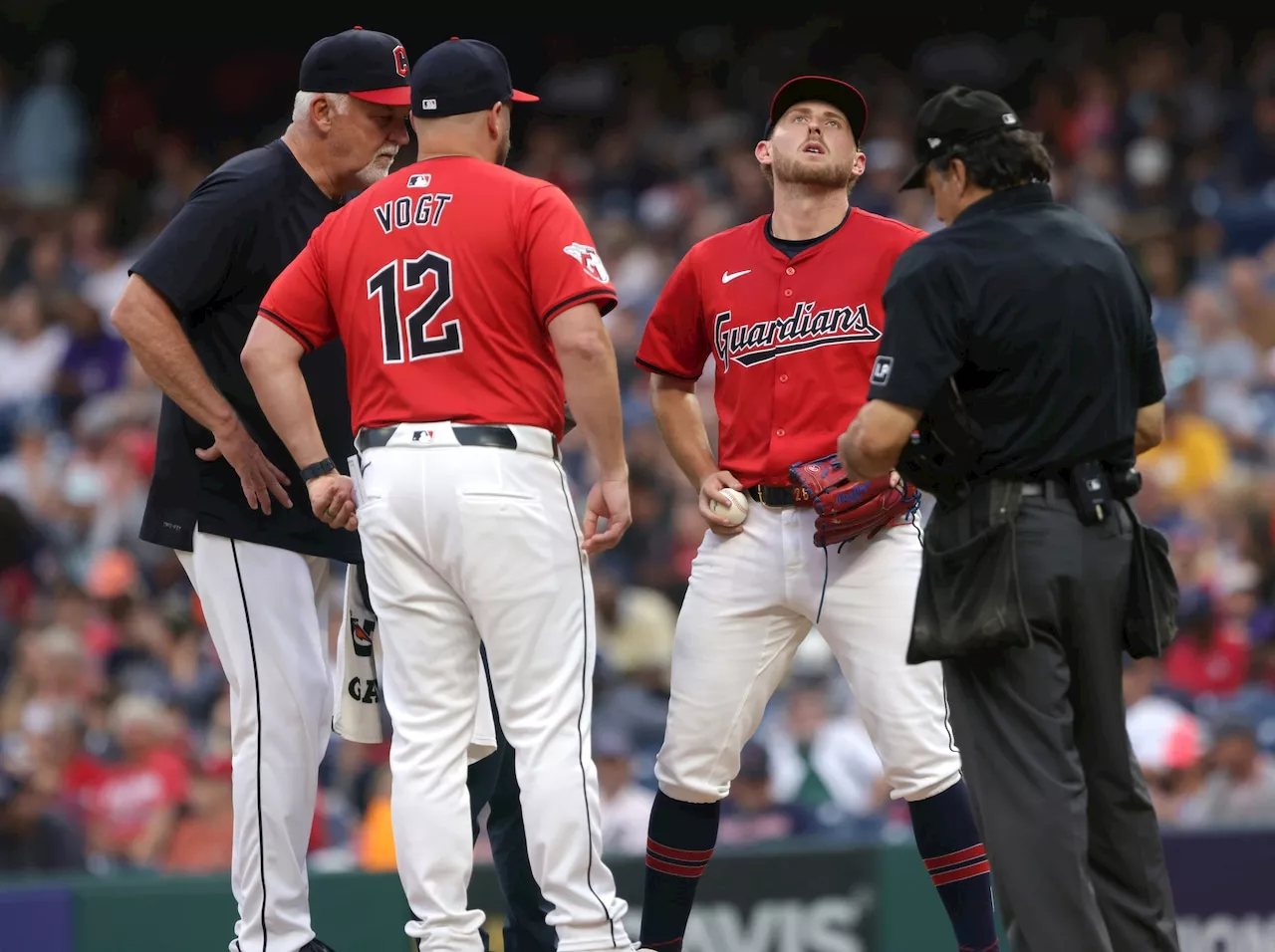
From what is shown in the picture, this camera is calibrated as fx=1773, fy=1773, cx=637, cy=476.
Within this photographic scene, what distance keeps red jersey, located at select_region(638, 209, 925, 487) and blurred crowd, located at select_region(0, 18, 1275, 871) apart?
356 centimetres

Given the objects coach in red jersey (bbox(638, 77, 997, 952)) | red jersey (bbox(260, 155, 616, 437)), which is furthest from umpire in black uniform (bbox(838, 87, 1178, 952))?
red jersey (bbox(260, 155, 616, 437))

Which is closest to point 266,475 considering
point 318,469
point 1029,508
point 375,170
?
point 318,469

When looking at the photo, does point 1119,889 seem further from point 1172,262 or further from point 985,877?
point 1172,262

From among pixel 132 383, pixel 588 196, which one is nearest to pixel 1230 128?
pixel 588 196

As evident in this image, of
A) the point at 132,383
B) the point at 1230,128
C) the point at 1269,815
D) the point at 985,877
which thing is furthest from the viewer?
the point at 1230,128

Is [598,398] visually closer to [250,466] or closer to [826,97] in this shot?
[250,466]

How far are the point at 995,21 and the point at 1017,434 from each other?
1152 cm

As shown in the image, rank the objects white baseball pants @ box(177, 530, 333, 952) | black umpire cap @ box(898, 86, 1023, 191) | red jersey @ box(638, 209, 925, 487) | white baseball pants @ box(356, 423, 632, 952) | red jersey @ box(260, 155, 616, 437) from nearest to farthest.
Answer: black umpire cap @ box(898, 86, 1023, 191)
white baseball pants @ box(356, 423, 632, 952)
red jersey @ box(260, 155, 616, 437)
white baseball pants @ box(177, 530, 333, 952)
red jersey @ box(638, 209, 925, 487)

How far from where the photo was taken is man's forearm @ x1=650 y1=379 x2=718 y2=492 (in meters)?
5.10

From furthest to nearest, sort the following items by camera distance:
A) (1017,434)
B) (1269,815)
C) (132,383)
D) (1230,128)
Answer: (1230,128) → (132,383) → (1269,815) → (1017,434)

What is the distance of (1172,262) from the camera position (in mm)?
12055

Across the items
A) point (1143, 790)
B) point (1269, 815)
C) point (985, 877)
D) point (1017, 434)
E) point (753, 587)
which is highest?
point (1017, 434)

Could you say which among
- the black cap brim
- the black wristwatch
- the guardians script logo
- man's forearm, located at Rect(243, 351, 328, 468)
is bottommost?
the black wristwatch

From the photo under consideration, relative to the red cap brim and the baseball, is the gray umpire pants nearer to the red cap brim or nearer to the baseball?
the baseball
